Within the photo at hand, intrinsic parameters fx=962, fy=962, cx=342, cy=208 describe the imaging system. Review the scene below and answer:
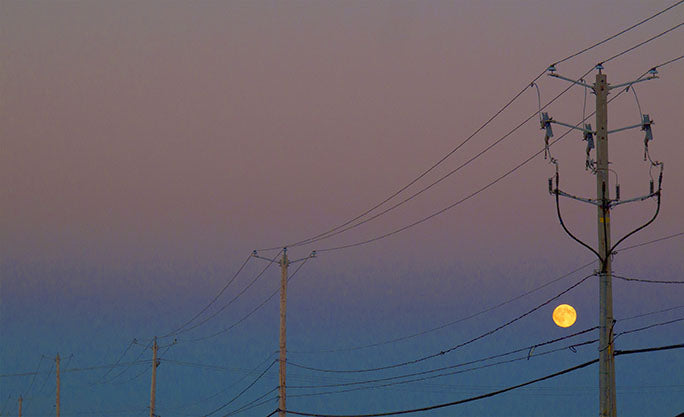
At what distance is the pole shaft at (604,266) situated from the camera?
73.1 feet

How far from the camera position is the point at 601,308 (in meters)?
23.0

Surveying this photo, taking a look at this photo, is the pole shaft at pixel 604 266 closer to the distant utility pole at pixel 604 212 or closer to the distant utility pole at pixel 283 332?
the distant utility pole at pixel 604 212

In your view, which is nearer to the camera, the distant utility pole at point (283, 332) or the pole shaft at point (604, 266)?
the pole shaft at point (604, 266)

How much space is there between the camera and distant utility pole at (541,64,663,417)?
2245 centimetres

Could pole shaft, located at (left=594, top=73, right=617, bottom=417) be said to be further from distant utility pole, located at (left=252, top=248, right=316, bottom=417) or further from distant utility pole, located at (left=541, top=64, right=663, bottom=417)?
distant utility pole, located at (left=252, top=248, right=316, bottom=417)

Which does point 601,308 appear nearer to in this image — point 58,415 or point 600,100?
point 600,100

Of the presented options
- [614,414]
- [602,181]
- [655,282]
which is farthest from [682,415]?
[602,181]

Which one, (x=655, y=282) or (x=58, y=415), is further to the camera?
(x=58, y=415)

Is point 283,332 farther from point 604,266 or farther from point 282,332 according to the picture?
point 604,266

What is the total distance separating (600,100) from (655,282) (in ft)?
17.6

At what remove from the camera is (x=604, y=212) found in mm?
23688

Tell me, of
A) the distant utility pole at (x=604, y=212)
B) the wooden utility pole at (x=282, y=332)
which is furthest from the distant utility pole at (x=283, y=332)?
the distant utility pole at (x=604, y=212)

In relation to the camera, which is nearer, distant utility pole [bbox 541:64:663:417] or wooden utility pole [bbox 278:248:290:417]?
distant utility pole [bbox 541:64:663:417]

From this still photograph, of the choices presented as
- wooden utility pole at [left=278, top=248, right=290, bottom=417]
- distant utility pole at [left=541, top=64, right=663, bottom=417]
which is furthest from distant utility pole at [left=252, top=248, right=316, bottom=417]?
Answer: distant utility pole at [left=541, top=64, right=663, bottom=417]
